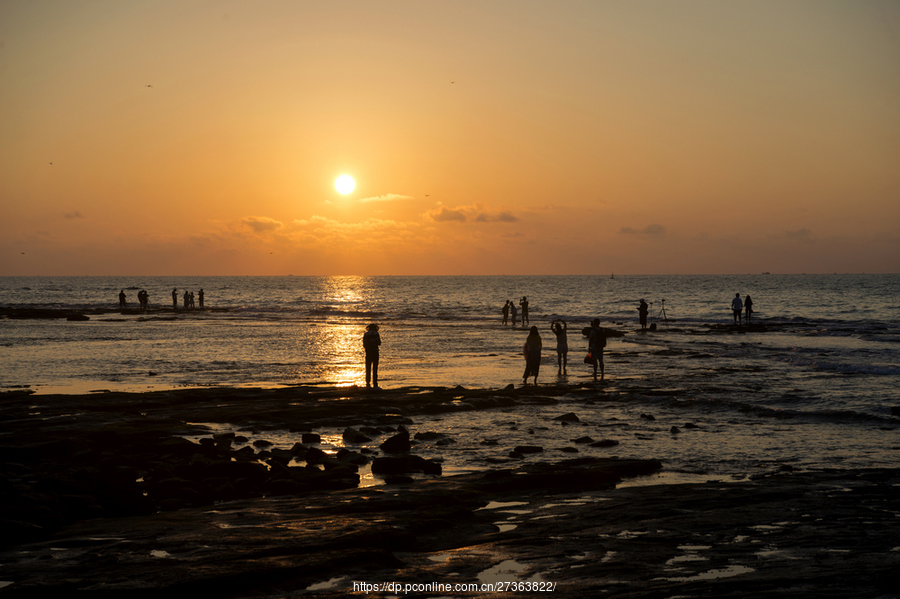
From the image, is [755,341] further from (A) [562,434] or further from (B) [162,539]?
(B) [162,539]

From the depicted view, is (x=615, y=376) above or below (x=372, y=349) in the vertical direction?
below

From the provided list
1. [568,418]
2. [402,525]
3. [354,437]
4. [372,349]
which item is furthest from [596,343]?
[402,525]

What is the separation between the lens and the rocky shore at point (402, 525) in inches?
269

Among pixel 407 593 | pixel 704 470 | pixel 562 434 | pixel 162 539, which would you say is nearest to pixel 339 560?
pixel 407 593

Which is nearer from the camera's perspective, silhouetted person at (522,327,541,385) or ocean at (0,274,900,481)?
ocean at (0,274,900,481)

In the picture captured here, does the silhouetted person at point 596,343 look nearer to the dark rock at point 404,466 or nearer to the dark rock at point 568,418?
the dark rock at point 568,418

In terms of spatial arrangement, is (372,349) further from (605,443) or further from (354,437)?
(605,443)

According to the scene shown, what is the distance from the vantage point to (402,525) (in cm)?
861

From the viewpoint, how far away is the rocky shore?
22.4 ft

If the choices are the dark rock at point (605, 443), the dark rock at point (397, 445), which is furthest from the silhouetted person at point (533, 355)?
the dark rock at point (397, 445)

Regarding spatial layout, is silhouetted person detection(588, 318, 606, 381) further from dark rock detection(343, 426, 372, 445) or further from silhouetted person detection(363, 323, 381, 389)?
dark rock detection(343, 426, 372, 445)

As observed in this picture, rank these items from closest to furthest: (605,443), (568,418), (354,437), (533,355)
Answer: (605,443) → (354,437) → (568,418) → (533,355)

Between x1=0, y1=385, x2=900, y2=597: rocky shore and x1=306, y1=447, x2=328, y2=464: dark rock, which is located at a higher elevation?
x1=0, y1=385, x2=900, y2=597: rocky shore

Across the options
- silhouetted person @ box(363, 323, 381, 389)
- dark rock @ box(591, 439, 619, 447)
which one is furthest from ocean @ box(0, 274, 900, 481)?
silhouetted person @ box(363, 323, 381, 389)
